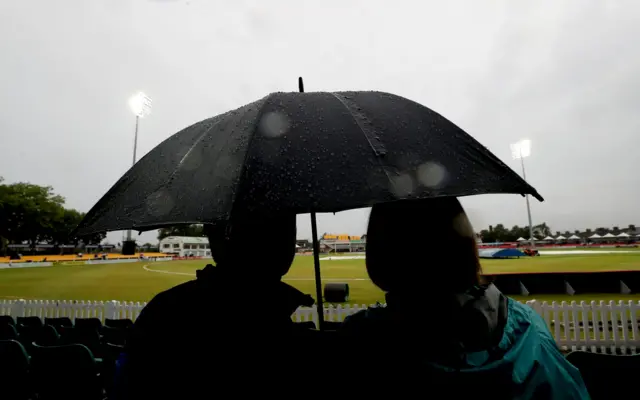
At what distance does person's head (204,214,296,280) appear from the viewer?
1268 millimetres

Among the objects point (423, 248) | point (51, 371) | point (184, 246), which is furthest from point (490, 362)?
point (184, 246)

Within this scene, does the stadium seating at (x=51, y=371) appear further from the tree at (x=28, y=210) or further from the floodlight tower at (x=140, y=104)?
the tree at (x=28, y=210)

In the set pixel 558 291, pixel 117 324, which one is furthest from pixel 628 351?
pixel 117 324

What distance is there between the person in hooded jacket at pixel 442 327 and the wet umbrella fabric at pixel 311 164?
136 millimetres

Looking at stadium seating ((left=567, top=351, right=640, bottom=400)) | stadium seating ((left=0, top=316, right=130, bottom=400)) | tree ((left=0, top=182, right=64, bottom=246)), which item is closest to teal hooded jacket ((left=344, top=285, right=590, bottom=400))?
stadium seating ((left=567, top=351, right=640, bottom=400))

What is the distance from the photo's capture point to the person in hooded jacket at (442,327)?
1020 mm

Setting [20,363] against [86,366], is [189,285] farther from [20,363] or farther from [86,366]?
[20,363]

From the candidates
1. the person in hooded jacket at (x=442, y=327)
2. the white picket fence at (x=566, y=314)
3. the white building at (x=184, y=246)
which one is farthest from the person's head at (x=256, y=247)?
the white building at (x=184, y=246)

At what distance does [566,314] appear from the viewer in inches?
283

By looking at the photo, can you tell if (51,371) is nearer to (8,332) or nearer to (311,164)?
(8,332)

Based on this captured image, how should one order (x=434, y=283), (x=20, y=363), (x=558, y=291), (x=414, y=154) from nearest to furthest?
Result: (x=434, y=283) < (x=414, y=154) < (x=20, y=363) < (x=558, y=291)

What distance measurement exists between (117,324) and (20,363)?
276cm

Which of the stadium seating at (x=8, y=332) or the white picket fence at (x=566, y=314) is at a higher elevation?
the stadium seating at (x=8, y=332)

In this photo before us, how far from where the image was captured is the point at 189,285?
1306mm
